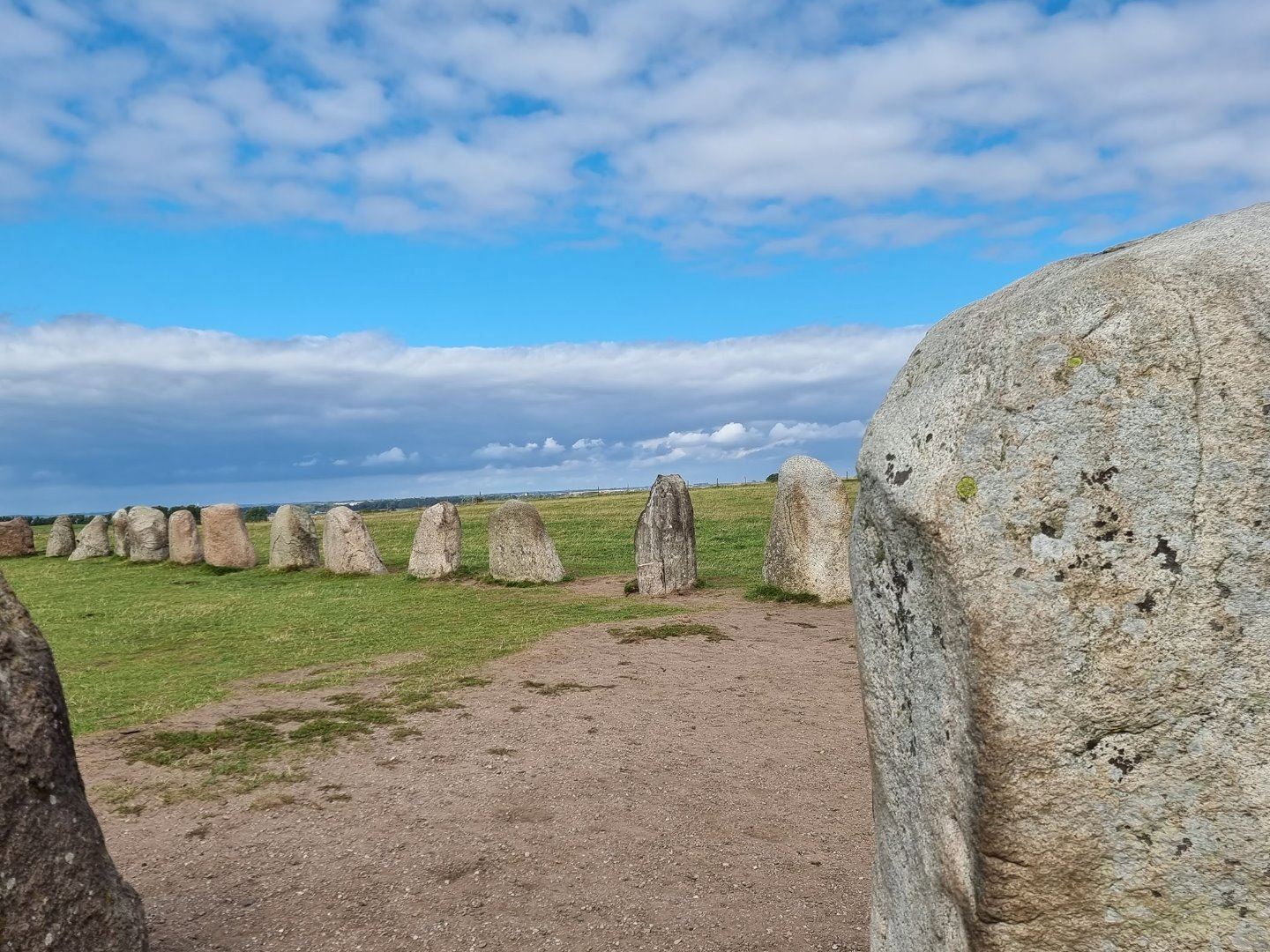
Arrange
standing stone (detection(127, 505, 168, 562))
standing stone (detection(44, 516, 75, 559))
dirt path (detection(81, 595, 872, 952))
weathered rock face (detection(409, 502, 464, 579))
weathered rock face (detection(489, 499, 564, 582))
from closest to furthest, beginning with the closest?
dirt path (detection(81, 595, 872, 952)), weathered rock face (detection(489, 499, 564, 582)), weathered rock face (detection(409, 502, 464, 579)), standing stone (detection(127, 505, 168, 562)), standing stone (detection(44, 516, 75, 559))

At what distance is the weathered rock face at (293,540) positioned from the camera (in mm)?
24406

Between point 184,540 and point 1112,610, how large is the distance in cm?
2935

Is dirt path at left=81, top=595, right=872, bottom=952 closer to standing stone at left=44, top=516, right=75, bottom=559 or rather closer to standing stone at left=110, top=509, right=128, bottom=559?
standing stone at left=110, top=509, right=128, bottom=559

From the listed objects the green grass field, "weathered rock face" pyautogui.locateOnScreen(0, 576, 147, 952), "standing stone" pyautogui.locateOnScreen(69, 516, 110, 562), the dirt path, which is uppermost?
"standing stone" pyautogui.locateOnScreen(69, 516, 110, 562)

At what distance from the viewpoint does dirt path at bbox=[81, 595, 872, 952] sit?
5.14 metres

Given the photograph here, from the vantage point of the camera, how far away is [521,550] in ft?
65.4

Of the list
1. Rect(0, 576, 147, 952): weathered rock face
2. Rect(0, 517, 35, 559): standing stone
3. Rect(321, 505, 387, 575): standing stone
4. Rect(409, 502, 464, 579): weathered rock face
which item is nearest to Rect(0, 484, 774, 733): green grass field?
Rect(321, 505, 387, 575): standing stone

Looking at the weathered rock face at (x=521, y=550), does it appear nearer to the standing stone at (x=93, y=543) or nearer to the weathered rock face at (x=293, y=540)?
the weathered rock face at (x=293, y=540)

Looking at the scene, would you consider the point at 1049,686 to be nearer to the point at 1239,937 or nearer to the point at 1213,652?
the point at 1213,652

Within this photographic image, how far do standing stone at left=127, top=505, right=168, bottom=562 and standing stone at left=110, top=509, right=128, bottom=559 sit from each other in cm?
105

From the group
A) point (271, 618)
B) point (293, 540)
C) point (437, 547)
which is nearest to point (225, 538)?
point (293, 540)

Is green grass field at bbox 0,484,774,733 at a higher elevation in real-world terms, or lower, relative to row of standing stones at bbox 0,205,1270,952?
lower

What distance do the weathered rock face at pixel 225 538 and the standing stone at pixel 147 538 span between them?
3800 mm

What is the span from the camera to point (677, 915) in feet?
17.2
